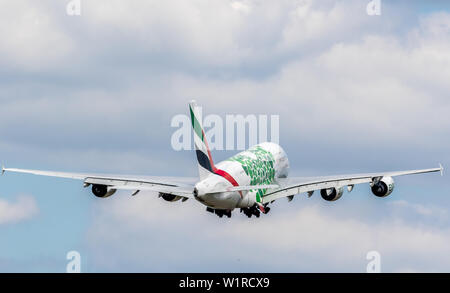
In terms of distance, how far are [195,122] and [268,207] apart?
13.2m

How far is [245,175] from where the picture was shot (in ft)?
305

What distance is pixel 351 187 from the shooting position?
3762 inches

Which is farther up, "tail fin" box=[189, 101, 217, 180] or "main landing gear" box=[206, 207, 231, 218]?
"tail fin" box=[189, 101, 217, 180]

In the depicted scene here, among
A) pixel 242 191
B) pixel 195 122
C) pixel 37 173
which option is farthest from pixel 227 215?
pixel 37 173

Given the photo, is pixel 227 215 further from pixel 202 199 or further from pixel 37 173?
pixel 37 173

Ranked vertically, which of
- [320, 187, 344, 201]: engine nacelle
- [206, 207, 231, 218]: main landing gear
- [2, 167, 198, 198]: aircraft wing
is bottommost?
[206, 207, 231, 218]: main landing gear

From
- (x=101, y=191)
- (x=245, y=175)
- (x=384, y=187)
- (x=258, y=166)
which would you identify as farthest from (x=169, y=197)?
(x=384, y=187)

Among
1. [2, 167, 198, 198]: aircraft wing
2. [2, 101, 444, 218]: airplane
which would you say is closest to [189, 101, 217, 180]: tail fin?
[2, 101, 444, 218]: airplane

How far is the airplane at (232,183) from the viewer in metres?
88.6

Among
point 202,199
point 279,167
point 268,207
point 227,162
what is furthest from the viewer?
point 279,167

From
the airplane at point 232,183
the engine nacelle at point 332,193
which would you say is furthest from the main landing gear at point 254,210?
the engine nacelle at point 332,193

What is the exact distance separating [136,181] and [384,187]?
22.1 m

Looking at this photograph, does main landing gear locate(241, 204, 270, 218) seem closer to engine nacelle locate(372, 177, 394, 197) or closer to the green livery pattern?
the green livery pattern

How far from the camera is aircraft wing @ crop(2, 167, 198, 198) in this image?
90.8 meters
